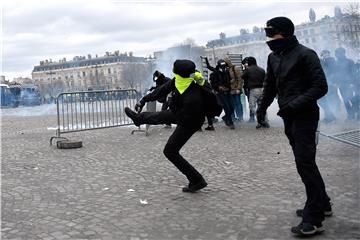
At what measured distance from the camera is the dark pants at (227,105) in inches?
467

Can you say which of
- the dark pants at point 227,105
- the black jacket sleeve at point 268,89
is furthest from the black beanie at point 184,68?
the dark pants at point 227,105

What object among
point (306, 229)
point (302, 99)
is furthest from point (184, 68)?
point (306, 229)

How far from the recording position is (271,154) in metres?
7.85

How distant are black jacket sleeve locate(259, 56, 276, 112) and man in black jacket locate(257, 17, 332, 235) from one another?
204 millimetres

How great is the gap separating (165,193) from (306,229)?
213 cm

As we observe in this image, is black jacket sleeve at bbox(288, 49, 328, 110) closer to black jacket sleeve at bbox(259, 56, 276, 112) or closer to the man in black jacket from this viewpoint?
the man in black jacket

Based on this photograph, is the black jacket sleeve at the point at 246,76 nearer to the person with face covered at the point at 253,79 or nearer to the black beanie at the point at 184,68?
the person with face covered at the point at 253,79

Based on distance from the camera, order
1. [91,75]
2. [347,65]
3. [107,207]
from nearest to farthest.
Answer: [107,207]
[347,65]
[91,75]

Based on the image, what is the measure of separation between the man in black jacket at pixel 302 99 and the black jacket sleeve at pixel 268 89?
0.20 meters

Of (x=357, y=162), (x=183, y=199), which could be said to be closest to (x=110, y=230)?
(x=183, y=199)

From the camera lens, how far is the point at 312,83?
4.02 metres

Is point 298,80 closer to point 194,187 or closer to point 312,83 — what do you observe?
point 312,83

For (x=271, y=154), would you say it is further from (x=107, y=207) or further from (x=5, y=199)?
(x=5, y=199)

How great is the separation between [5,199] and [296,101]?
3733 mm
